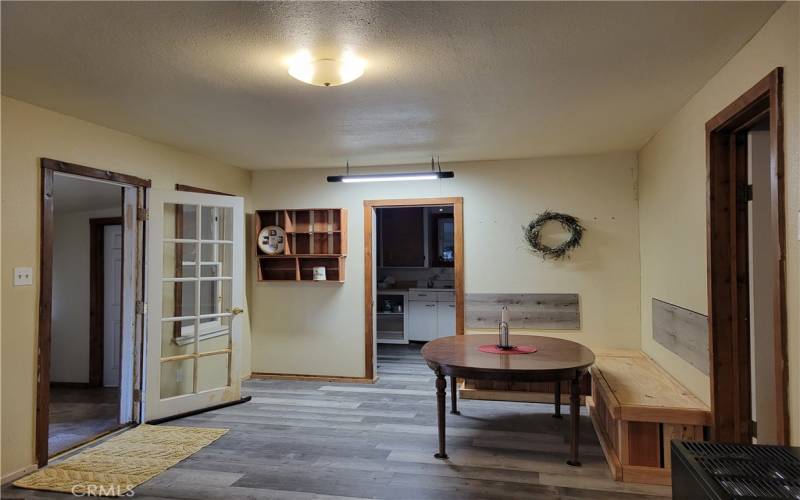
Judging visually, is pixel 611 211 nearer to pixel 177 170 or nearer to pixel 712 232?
pixel 712 232

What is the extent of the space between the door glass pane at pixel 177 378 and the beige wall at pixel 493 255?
1.23 meters

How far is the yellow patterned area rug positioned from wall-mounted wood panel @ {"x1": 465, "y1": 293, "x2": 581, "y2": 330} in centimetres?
265

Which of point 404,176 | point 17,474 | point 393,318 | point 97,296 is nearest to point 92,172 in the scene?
point 17,474

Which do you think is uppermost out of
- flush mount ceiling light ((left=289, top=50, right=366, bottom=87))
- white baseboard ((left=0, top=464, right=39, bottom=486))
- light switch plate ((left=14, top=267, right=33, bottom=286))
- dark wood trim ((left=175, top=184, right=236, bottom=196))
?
flush mount ceiling light ((left=289, top=50, right=366, bottom=87))

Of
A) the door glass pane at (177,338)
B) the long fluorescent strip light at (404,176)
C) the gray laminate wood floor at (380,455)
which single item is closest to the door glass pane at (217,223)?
the door glass pane at (177,338)

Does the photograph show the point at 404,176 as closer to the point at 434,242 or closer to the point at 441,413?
the point at 441,413

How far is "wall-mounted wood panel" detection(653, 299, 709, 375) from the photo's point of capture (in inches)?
112

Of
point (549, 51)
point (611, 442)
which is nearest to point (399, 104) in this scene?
point (549, 51)

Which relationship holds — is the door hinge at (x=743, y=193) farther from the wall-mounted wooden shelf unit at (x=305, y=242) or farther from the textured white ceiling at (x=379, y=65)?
the wall-mounted wooden shelf unit at (x=305, y=242)

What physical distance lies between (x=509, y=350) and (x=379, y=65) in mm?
Answer: 2160

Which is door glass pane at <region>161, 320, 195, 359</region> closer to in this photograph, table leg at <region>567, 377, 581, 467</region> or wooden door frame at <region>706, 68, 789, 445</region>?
table leg at <region>567, 377, 581, 467</region>

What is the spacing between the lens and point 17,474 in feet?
9.36

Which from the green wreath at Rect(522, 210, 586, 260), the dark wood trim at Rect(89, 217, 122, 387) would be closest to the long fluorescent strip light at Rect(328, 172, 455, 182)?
the green wreath at Rect(522, 210, 586, 260)

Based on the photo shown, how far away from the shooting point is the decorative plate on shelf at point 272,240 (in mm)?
5219
